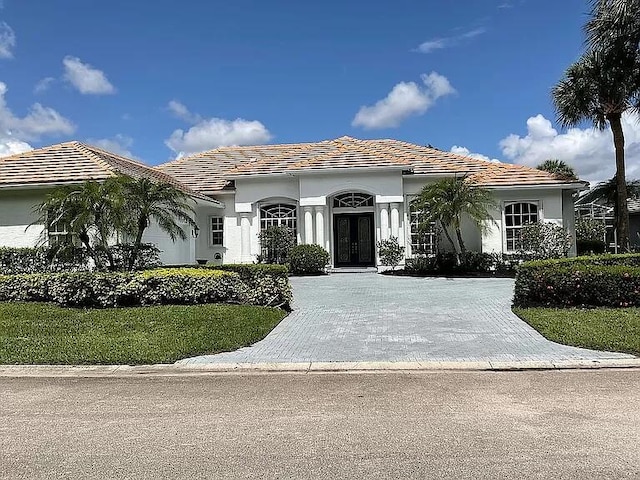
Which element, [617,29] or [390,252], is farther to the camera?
[390,252]

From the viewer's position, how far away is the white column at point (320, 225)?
23509 mm

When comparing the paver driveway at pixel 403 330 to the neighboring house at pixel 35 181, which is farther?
the neighboring house at pixel 35 181

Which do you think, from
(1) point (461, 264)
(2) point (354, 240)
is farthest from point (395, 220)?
(1) point (461, 264)

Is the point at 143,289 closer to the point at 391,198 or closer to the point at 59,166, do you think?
the point at 59,166

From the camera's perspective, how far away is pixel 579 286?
12359 millimetres

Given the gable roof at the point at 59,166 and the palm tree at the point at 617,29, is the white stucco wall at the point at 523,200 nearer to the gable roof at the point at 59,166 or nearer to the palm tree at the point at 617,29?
the palm tree at the point at 617,29

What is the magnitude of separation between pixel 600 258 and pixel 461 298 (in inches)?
151

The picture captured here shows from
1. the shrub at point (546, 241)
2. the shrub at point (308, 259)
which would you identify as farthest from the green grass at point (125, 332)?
the shrub at point (546, 241)

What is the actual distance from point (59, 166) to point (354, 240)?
1213 cm

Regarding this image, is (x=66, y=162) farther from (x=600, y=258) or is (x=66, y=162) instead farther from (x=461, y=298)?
(x=600, y=258)

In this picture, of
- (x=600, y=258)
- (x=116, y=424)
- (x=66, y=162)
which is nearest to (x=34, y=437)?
(x=116, y=424)

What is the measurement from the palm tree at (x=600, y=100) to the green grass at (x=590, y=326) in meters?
11.1

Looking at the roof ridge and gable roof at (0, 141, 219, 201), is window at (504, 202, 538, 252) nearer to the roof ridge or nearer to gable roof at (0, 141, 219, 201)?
gable roof at (0, 141, 219, 201)

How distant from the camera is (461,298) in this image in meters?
15.0
